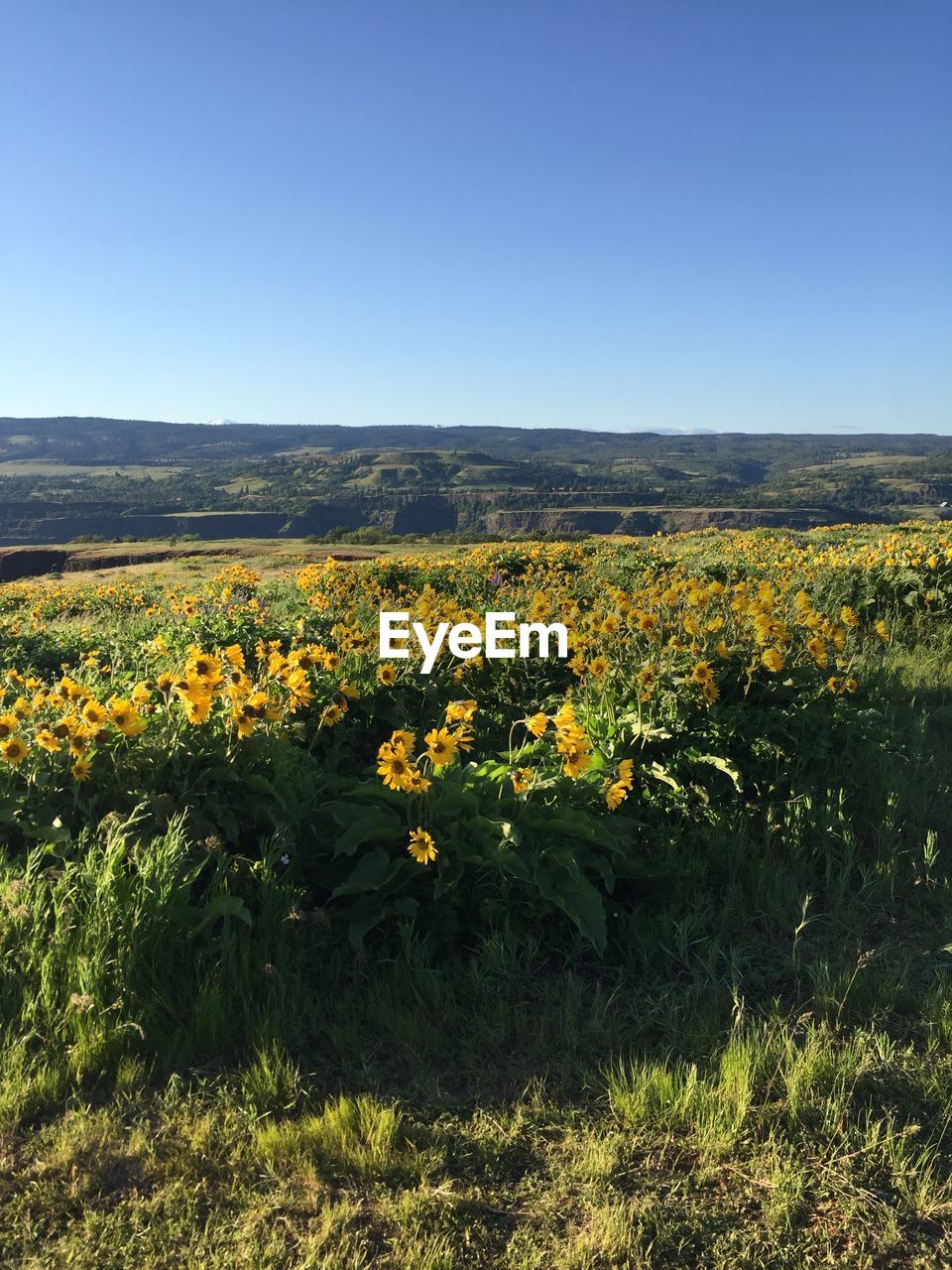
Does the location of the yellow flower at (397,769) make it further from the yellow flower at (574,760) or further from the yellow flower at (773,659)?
the yellow flower at (773,659)

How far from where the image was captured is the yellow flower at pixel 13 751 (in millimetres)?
2926

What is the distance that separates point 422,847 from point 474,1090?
33.0 inches

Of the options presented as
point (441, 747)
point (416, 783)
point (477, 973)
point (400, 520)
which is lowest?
point (477, 973)

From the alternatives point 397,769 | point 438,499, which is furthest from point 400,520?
point 397,769

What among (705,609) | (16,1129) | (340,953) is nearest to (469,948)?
(340,953)

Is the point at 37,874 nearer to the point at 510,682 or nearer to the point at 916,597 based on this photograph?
the point at 510,682

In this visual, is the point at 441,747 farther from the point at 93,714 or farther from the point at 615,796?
the point at 93,714

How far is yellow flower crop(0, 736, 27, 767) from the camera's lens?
2.93m

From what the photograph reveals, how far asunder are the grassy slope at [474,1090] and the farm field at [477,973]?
1 cm

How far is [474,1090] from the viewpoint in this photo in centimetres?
251

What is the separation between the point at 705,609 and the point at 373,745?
2.41 metres

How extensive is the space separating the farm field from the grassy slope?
0.01 m

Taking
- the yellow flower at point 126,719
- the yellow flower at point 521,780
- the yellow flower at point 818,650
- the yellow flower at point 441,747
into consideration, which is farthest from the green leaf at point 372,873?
the yellow flower at point 818,650

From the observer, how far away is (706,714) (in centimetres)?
430
